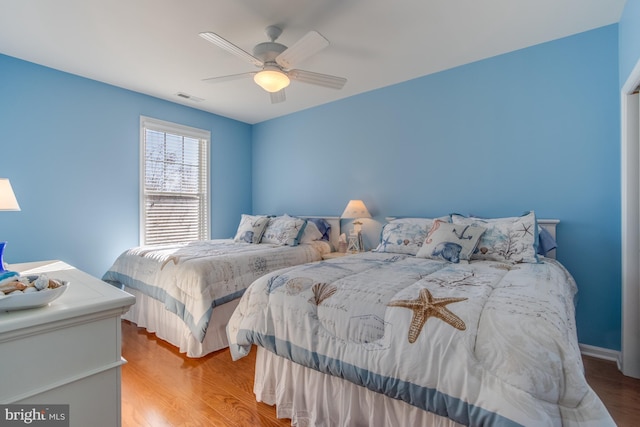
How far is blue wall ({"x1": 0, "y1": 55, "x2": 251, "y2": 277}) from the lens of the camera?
2.86m

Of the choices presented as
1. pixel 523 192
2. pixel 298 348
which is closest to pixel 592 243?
pixel 523 192

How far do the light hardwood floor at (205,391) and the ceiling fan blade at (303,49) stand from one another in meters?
2.24

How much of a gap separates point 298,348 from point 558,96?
2.83m

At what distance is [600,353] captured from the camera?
2.40 meters

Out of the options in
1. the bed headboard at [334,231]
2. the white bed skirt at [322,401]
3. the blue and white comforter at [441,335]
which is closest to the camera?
the blue and white comforter at [441,335]

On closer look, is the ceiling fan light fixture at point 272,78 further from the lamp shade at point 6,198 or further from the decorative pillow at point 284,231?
the lamp shade at point 6,198

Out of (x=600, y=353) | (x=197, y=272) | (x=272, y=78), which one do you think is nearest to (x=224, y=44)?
(x=272, y=78)

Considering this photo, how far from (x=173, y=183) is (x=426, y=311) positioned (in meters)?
3.78

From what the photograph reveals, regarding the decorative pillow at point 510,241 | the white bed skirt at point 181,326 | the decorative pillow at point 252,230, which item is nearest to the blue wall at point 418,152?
the decorative pillow at point 510,241

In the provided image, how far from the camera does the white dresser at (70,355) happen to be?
2.71ft

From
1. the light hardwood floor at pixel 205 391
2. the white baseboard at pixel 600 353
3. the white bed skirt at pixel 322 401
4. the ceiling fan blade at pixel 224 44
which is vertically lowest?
the light hardwood floor at pixel 205 391

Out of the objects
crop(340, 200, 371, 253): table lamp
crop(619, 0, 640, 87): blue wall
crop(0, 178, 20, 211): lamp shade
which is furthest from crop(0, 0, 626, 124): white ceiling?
crop(340, 200, 371, 253): table lamp

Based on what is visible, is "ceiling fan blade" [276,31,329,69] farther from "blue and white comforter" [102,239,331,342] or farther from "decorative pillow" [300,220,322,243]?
"decorative pillow" [300,220,322,243]

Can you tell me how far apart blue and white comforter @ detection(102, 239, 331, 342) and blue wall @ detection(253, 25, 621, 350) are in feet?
4.40
